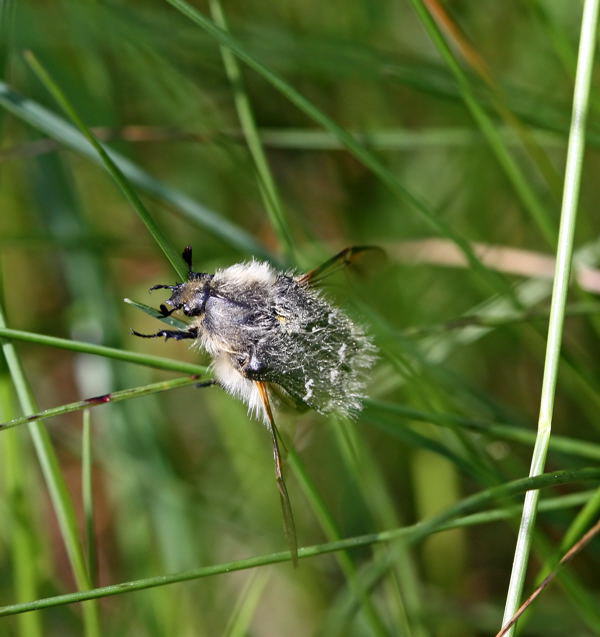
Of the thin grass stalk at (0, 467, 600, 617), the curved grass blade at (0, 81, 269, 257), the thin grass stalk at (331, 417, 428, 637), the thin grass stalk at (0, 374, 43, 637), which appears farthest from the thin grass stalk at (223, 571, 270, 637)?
the curved grass blade at (0, 81, 269, 257)

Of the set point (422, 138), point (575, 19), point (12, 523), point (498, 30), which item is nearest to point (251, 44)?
point (422, 138)

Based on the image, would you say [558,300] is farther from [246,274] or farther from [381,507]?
[381,507]

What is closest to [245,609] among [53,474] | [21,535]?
[21,535]

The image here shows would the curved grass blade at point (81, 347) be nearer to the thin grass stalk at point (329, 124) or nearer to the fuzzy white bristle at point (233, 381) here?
the fuzzy white bristle at point (233, 381)

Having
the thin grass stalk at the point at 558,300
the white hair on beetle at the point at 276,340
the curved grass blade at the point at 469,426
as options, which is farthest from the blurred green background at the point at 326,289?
the thin grass stalk at the point at 558,300

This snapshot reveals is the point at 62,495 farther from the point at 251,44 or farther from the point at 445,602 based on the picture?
the point at 251,44

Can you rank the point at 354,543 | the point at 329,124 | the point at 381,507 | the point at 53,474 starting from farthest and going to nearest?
the point at 381,507
the point at 329,124
the point at 53,474
the point at 354,543

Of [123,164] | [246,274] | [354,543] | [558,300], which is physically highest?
[123,164]
